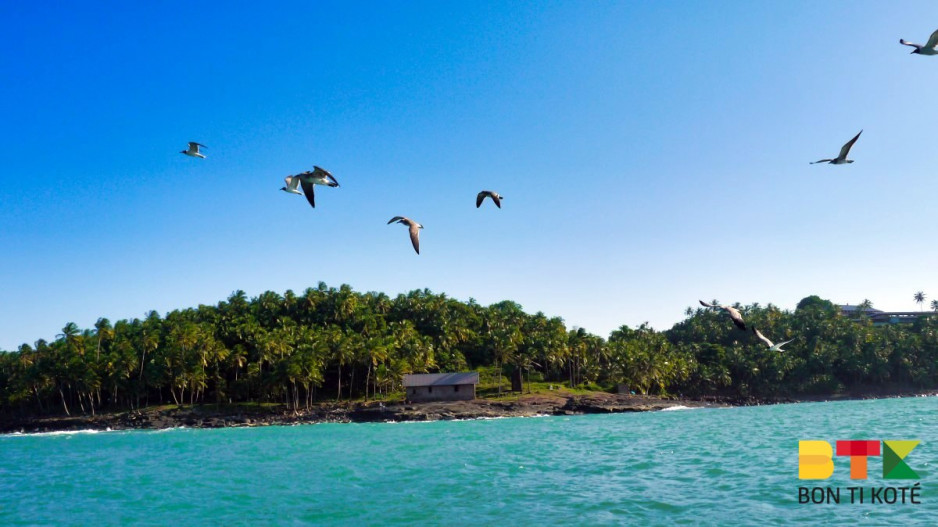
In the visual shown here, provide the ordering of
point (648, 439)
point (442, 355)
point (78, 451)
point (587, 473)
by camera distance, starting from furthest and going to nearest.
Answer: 1. point (442, 355)
2. point (78, 451)
3. point (648, 439)
4. point (587, 473)

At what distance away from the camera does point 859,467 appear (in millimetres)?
26344

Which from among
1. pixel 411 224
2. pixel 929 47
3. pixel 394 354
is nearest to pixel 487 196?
pixel 411 224

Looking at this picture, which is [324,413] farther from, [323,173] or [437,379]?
[323,173]

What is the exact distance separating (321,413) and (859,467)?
6238cm

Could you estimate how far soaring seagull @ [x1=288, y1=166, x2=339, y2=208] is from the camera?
13858mm

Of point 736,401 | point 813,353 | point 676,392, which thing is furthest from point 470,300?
point 813,353

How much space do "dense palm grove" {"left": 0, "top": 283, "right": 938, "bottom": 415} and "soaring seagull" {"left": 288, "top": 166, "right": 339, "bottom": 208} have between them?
222 ft

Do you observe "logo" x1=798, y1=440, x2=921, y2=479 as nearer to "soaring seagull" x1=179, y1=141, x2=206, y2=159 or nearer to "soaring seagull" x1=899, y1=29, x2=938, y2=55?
"soaring seagull" x1=899, y1=29, x2=938, y2=55

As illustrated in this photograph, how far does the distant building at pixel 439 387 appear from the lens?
82250mm

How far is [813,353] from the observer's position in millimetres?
110250

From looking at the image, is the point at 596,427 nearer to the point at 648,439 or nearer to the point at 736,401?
the point at 648,439

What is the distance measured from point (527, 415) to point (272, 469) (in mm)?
45576

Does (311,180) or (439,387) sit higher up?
(311,180)

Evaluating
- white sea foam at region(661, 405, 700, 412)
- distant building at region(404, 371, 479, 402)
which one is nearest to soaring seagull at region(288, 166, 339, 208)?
distant building at region(404, 371, 479, 402)
